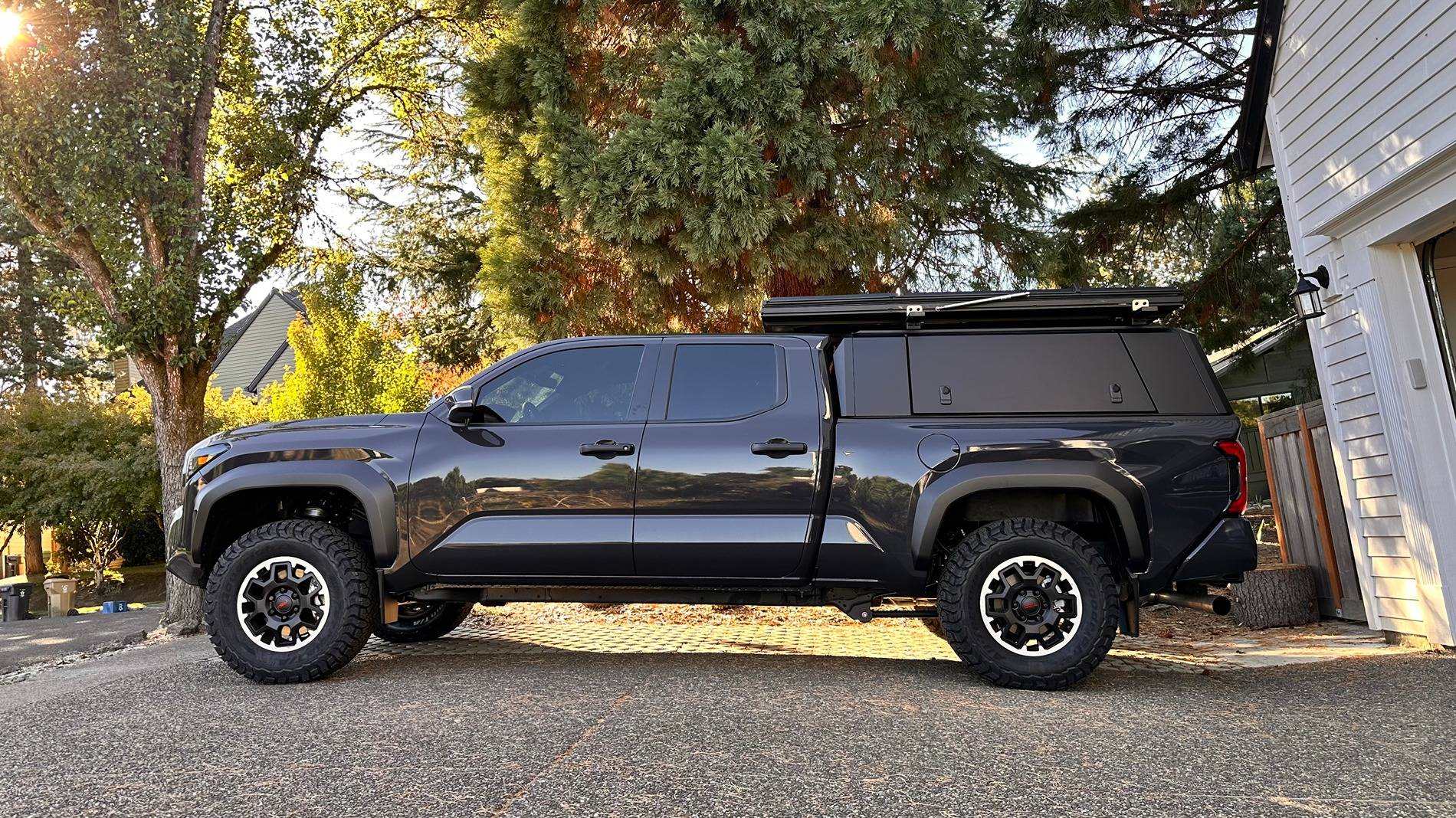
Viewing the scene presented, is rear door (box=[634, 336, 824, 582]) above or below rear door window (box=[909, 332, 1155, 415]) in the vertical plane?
below

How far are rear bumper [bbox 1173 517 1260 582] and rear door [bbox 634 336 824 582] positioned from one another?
1.92 metres

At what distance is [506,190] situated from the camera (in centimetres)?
961

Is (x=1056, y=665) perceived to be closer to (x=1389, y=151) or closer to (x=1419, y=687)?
(x=1419, y=687)

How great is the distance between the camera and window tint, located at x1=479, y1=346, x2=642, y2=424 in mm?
5375

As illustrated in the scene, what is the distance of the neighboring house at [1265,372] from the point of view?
11.7 meters

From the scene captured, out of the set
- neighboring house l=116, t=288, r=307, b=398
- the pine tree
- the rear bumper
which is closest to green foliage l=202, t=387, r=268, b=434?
the pine tree

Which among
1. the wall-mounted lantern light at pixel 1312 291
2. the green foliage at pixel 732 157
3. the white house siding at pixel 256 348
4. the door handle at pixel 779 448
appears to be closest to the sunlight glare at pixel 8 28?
the green foliage at pixel 732 157

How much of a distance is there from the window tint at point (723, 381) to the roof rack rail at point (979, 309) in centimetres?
27

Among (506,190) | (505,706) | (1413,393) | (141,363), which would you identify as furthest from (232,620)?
(141,363)

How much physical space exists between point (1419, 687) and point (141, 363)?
12783mm

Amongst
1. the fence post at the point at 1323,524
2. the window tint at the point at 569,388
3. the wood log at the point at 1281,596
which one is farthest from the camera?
the wood log at the point at 1281,596

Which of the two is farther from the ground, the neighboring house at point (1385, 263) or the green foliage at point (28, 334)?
the green foliage at point (28, 334)

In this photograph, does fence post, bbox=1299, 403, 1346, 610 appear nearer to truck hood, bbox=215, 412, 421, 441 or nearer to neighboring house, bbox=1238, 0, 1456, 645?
neighboring house, bbox=1238, 0, 1456, 645

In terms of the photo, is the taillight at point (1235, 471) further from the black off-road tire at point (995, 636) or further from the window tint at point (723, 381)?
the window tint at point (723, 381)
